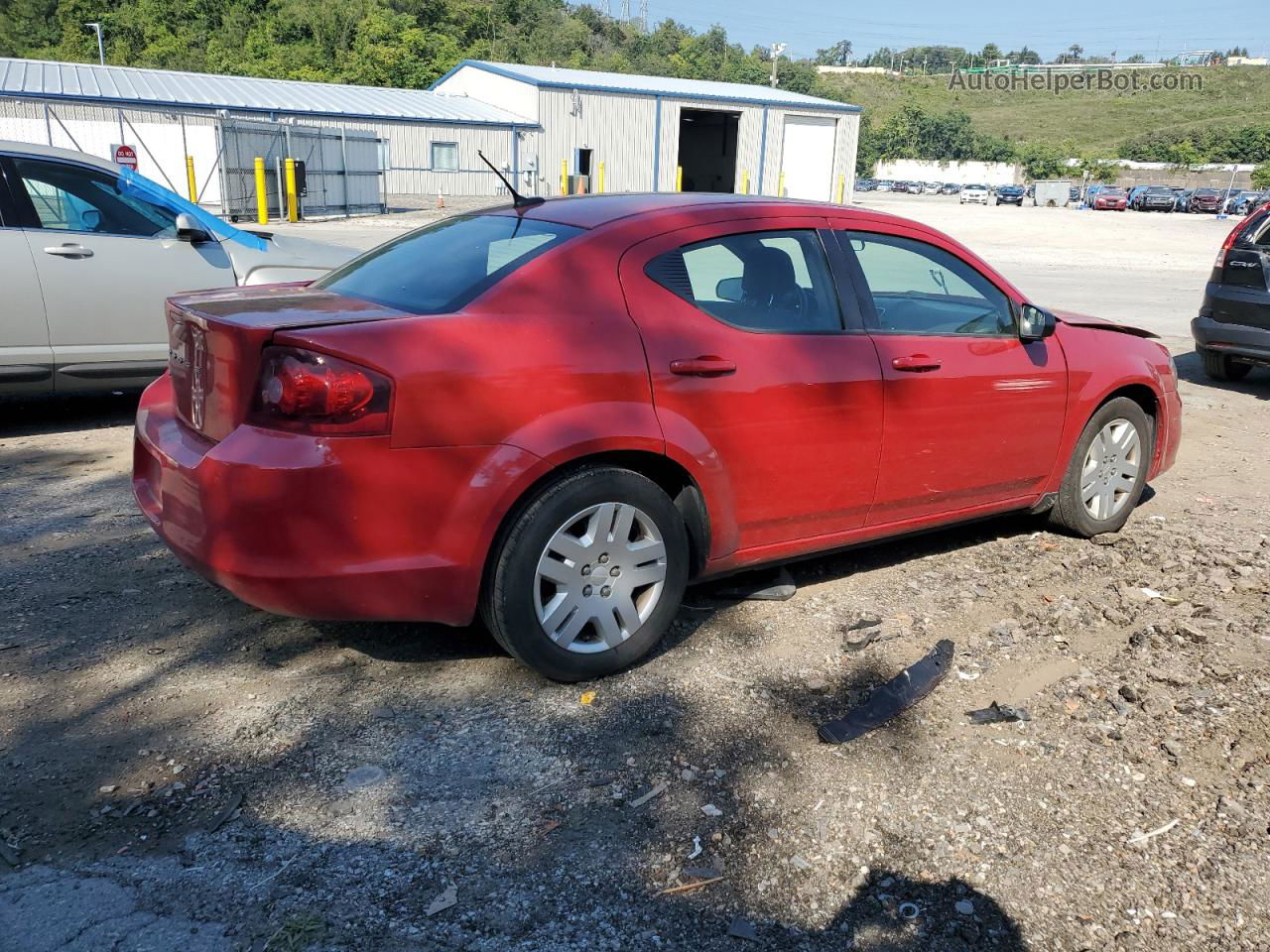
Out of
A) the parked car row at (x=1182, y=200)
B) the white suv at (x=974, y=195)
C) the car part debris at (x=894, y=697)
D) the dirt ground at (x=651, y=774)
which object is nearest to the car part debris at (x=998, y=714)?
the dirt ground at (x=651, y=774)

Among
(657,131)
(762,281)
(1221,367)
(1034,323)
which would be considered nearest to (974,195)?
(657,131)

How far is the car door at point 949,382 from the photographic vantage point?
419 cm

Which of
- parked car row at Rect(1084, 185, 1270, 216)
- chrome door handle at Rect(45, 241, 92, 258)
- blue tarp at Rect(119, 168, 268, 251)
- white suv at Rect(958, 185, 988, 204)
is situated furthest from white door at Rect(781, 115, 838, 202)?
chrome door handle at Rect(45, 241, 92, 258)

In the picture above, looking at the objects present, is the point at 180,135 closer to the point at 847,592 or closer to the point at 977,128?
the point at 847,592

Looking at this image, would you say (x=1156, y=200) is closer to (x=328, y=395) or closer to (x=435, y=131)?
(x=435, y=131)

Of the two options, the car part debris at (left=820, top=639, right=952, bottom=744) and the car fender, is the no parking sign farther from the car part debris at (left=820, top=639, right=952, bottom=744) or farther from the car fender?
the car part debris at (left=820, top=639, right=952, bottom=744)

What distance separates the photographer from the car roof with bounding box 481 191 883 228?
12.6 ft

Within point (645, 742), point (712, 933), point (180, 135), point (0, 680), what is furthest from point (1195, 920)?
point (180, 135)

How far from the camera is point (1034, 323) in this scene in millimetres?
4539

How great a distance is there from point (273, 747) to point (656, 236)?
2088mm

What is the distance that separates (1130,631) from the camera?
4199 mm

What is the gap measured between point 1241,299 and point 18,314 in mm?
9382

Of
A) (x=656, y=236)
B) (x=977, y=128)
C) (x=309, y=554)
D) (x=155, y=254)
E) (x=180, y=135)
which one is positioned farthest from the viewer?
(x=977, y=128)

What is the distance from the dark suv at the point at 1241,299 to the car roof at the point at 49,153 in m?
8.69
